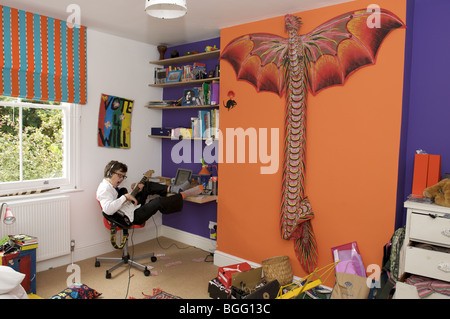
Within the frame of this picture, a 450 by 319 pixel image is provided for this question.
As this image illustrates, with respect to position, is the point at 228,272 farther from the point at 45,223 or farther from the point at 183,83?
the point at 183,83

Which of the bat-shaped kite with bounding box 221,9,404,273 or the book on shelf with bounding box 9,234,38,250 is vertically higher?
the bat-shaped kite with bounding box 221,9,404,273

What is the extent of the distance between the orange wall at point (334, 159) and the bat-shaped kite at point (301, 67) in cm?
6

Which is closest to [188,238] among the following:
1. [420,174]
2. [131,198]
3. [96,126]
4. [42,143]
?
[131,198]

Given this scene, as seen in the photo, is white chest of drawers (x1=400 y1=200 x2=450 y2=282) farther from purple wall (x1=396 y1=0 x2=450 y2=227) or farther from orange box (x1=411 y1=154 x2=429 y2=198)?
purple wall (x1=396 y1=0 x2=450 y2=227)

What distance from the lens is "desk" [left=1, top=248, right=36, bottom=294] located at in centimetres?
285

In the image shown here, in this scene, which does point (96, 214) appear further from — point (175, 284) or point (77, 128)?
point (175, 284)

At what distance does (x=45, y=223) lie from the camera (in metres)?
3.41

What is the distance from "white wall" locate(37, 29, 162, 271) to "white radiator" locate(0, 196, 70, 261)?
0.16 meters

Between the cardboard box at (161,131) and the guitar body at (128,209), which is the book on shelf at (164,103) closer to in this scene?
the cardboard box at (161,131)

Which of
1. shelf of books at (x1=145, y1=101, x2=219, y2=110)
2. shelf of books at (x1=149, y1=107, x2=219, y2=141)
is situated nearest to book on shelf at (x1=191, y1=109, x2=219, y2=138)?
shelf of books at (x1=149, y1=107, x2=219, y2=141)

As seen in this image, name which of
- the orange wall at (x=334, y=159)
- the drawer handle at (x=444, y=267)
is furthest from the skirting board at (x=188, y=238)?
the drawer handle at (x=444, y=267)

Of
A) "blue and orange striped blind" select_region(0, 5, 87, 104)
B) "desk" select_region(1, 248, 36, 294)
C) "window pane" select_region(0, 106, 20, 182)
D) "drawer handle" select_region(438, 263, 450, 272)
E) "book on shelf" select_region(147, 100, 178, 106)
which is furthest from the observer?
"book on shelf" select_region(147, 100, 178, 106)

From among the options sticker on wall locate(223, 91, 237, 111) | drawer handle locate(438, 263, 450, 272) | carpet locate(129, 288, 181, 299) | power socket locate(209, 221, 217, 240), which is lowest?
carpet locate(129, 288, 181, 299)

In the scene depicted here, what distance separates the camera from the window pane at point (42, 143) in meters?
3.45
